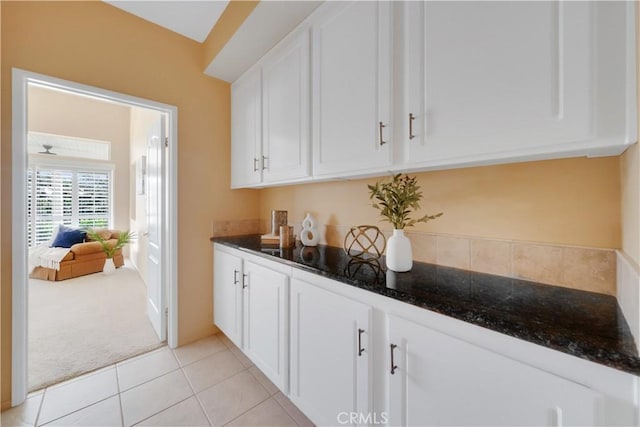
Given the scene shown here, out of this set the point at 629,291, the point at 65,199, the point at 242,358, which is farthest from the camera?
the point at 65,199

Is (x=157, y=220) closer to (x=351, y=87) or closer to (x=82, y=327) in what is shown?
(x=82, y=327)

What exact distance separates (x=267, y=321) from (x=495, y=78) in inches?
62.6

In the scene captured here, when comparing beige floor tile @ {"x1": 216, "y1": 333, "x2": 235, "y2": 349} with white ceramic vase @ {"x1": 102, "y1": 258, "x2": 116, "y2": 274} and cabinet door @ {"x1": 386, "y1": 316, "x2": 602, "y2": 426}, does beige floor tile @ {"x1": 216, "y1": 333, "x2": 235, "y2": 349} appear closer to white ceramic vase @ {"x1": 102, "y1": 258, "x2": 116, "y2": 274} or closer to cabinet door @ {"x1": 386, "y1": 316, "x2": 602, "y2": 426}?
cabinet door @ {"x1": 386, "y1": 316, "x2": 602, "y2": 426}

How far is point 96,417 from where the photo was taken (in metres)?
1.39

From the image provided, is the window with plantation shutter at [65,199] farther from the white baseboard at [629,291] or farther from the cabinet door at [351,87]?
the white baseboard at [629,291]

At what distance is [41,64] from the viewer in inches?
59.9

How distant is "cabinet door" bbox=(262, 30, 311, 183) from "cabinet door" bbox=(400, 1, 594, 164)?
25.1 inches

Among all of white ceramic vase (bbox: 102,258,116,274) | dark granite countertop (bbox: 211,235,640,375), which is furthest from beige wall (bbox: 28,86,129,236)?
dark granite countertop (bbox: 211,235,640,375)

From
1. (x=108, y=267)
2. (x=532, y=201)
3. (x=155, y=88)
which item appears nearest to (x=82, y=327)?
(x=155, y=88)

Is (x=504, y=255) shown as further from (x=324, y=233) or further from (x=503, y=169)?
(x=324, y=233)

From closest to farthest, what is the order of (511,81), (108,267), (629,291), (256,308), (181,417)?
(629,291)
(511,81)
(181,417)
(256,308)
(108,267)

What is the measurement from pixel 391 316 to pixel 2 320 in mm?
2183

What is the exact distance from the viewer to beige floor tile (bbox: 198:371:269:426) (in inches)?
55.6

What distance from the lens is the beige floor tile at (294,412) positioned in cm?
136
